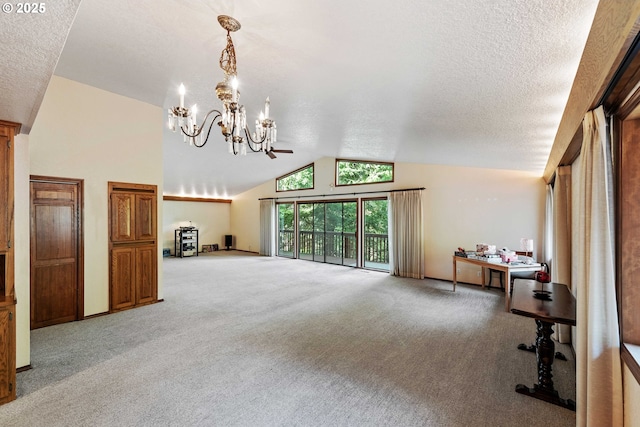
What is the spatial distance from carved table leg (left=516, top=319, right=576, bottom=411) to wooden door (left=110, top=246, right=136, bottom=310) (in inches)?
192

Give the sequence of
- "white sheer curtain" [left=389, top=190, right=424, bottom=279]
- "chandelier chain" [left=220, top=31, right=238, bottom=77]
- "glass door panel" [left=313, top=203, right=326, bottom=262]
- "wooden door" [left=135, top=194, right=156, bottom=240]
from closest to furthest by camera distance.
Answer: "chandelier chain" [left=220, top=31, right=238, bottom=77]
"wooden door" [left=135, top=194, right=156, bottom=240]
"white sheer curtain" [left=389, top=190, right=424, bottom=279]
"glass door panel" [left=313, top=203, right=326, bottom=262]

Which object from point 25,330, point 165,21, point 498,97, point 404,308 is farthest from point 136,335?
point 498,97

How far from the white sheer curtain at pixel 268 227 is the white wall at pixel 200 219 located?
2.37 meters

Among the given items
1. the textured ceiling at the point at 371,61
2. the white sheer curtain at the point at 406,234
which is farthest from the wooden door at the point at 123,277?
the white sheer curtain at the point at 406,234

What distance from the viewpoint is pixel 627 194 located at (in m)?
1.52

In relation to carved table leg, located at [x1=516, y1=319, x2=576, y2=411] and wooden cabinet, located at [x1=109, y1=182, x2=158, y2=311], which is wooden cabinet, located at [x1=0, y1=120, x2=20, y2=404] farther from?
carved table leg, located at [x1=516, y1=319, x2=576, y2=411]

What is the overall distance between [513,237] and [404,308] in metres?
2.85

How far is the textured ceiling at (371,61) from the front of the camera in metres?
1.51

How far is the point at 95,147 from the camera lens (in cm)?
395

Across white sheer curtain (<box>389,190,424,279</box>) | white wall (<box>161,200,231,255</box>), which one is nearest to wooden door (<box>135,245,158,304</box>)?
white sheer curtain (<box>389,190,424,279</box>)

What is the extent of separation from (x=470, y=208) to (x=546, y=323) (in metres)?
3.97

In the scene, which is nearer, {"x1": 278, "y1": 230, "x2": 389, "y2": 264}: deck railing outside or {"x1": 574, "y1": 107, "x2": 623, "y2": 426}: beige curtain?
{"x1": 574, "y1": 107, "x2": 623, "y2": 426}: beige curtain

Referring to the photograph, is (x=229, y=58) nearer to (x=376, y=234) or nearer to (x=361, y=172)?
(x=361, y=172)

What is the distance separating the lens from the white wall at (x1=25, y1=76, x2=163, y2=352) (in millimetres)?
3570
